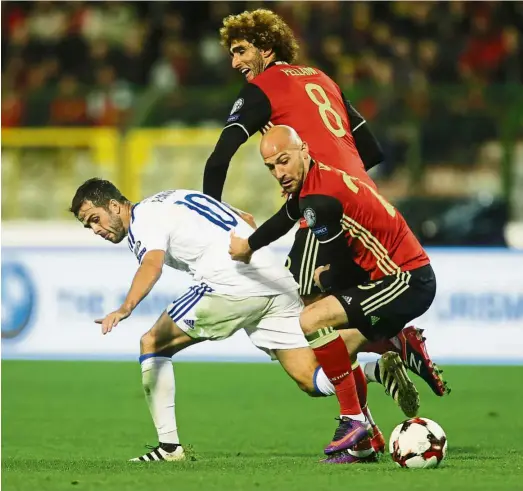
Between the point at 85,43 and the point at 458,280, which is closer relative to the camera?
the point at 458,280

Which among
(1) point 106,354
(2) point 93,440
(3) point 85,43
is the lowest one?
(1) point 106,354

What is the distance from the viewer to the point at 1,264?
13484 millimetres

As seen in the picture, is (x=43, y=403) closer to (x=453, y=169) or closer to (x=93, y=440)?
(x=93, y=440)

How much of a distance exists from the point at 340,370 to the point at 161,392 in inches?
39.4

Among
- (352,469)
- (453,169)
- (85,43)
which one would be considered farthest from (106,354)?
(352,469)

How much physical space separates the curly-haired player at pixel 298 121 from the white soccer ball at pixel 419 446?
0.86 m

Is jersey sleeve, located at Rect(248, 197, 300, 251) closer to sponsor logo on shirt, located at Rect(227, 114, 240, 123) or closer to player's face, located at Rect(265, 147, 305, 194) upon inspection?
player's face, located at Rect(265, 147, 305, 194)

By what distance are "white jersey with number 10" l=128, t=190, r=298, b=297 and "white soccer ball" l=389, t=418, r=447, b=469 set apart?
3.94 ft

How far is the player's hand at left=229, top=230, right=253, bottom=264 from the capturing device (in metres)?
6.71

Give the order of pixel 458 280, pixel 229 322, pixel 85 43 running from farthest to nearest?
pixel 85 43 → pixel 458 280 → pixel 229 322

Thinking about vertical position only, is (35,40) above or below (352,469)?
above

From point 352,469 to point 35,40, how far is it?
12.5 metres

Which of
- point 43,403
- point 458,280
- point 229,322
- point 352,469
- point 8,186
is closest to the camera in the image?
point 352,469

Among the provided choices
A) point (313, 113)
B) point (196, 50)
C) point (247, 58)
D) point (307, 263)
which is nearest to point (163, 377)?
point (307, 263)
